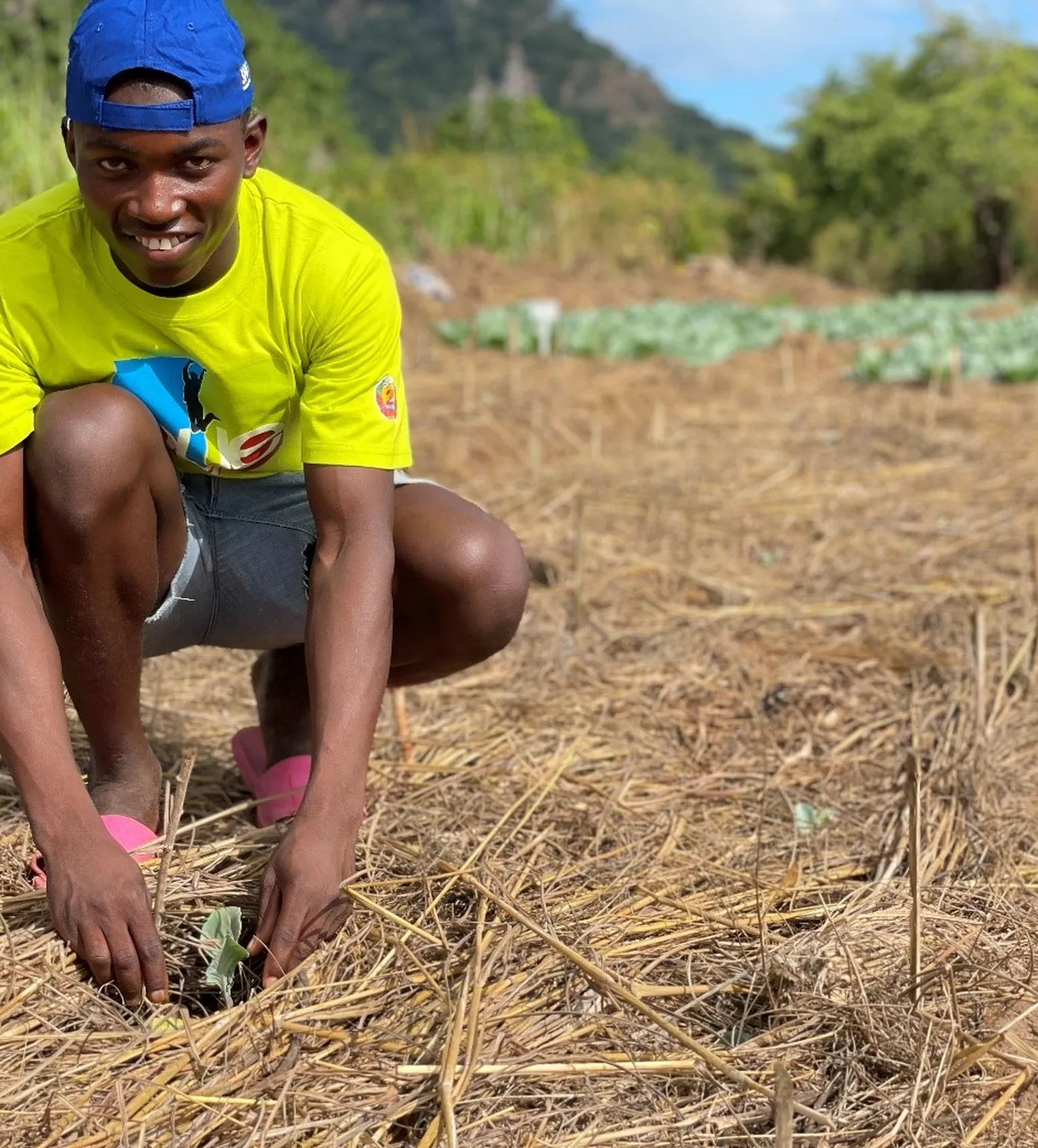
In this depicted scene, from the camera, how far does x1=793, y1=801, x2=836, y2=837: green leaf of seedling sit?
1.97 meters

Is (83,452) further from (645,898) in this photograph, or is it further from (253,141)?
(645,898)

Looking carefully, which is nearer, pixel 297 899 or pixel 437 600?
pixel 297 899

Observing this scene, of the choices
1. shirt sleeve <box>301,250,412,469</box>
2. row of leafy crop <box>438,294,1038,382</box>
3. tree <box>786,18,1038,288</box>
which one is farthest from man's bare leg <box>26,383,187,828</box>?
tree <box>786,18,1038,288</box>

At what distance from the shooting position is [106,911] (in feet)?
4.46

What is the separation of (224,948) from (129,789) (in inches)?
16.2

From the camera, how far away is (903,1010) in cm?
137

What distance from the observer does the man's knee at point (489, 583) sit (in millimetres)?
1781

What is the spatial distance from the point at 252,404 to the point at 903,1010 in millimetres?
1139

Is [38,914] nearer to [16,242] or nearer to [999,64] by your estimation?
[16,242]

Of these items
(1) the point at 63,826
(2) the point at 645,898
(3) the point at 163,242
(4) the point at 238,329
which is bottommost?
(2) the point at 645,898

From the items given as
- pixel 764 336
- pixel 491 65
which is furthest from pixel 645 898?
pixel 491 65

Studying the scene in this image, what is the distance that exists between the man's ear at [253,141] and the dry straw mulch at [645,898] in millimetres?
867

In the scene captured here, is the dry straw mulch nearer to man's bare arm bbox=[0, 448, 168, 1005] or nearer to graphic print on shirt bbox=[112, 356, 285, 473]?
man's bare arm bbox=[0, 448, 168, 1005]

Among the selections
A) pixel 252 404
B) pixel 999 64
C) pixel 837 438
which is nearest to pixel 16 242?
pixel 252 404
